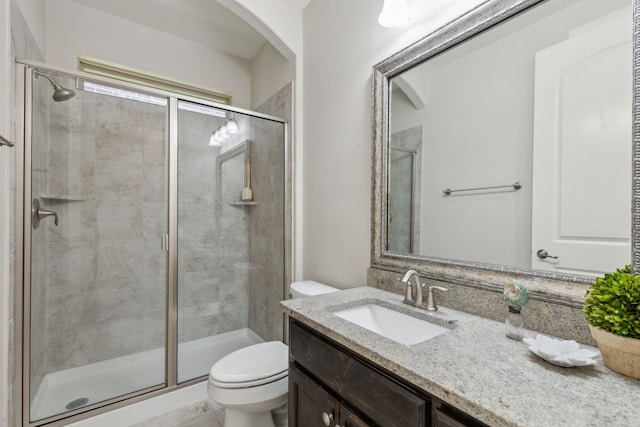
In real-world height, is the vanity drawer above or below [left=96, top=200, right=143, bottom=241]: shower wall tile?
below

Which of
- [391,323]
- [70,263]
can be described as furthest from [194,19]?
[391,323]

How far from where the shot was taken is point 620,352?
0.61 meters

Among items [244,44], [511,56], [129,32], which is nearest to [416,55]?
[511,56]

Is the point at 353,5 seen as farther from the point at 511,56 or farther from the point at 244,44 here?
the point at 244,44

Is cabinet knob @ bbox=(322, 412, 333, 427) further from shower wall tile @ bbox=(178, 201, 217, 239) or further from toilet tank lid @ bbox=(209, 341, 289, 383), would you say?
shower wall tile @ bbox=(178, 201, 217, 239)

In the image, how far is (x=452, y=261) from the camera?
44.7 inches

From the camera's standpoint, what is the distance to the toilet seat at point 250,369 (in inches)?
52.1

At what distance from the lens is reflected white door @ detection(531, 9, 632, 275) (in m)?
0.76

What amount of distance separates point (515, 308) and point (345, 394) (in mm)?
542

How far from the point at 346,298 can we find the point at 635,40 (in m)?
1.17

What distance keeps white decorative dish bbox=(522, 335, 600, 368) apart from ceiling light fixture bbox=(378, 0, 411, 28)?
50.3 inches

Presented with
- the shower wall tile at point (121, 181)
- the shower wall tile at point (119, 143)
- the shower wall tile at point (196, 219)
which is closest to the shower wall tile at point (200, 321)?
the shower wall tile at point (196, 219)

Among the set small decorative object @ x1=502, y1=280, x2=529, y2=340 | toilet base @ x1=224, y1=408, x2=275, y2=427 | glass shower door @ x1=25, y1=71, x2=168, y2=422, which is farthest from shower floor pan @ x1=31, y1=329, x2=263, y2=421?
small decorative object @ x1=502, y1=280, x2=529, y2=340

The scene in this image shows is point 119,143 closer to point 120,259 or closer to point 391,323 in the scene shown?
point 120,259
